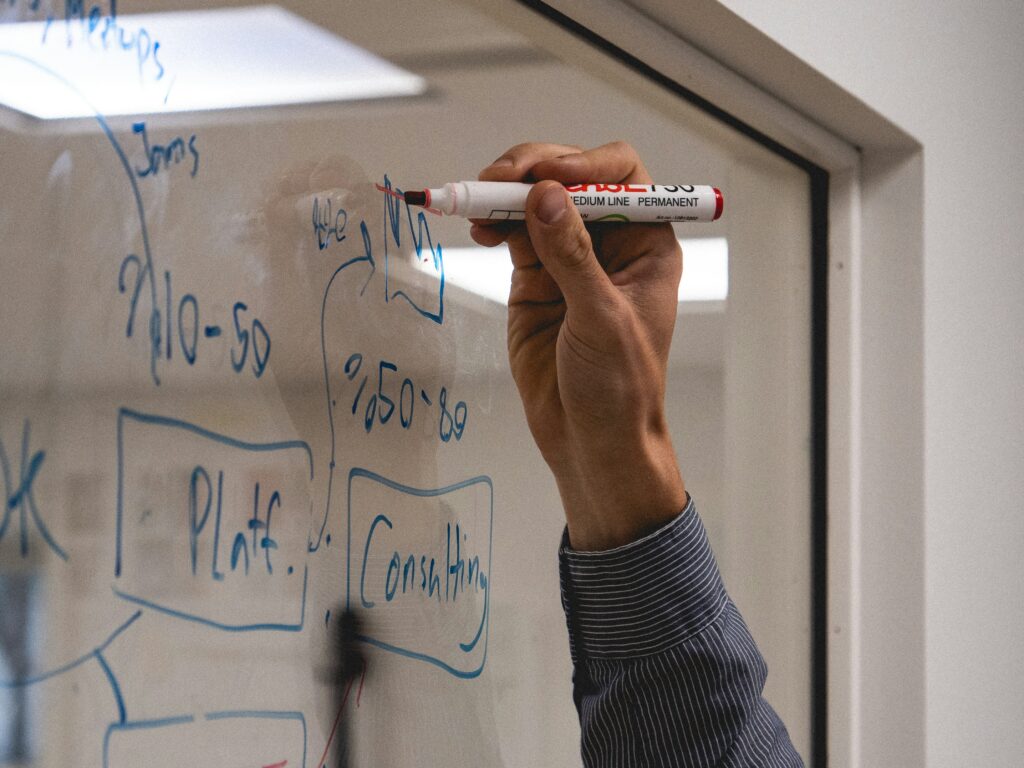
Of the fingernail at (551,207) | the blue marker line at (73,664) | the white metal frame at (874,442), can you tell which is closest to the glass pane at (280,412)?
the blue marker line at (73,664)

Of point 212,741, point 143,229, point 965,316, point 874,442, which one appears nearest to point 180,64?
point 143,229

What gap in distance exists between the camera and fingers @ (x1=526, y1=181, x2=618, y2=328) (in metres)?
0.51

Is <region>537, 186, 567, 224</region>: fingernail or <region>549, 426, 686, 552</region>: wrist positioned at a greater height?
<region>537, 186, 567, 224</region>: fingernail

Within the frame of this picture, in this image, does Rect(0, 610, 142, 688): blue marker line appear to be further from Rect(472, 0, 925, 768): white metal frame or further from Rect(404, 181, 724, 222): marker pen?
Rect(472, 0, 925, 768): white metal frame

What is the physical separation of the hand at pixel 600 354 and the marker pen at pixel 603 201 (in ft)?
0.06

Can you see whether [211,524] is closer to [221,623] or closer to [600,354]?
[221,623]

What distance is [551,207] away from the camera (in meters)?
0.51

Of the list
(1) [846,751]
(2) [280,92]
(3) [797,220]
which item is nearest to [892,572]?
(1) [846,751]

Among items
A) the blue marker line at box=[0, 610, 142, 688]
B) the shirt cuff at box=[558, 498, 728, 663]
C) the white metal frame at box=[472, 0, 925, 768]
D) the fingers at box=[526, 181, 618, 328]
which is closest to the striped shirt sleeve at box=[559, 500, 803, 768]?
the shirt cuff at box=[558, 498, 728, 663]

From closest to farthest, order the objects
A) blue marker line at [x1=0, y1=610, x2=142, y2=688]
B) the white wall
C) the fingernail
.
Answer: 1. blue marker line at [x1=0, y1=610, x2=142, y2=688]
2. the fingernail
3. the white wall

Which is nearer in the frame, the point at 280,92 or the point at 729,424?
the point at 280,92

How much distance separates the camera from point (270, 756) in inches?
19.9

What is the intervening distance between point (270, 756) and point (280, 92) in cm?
31

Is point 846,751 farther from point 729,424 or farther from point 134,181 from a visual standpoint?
point 134,181
